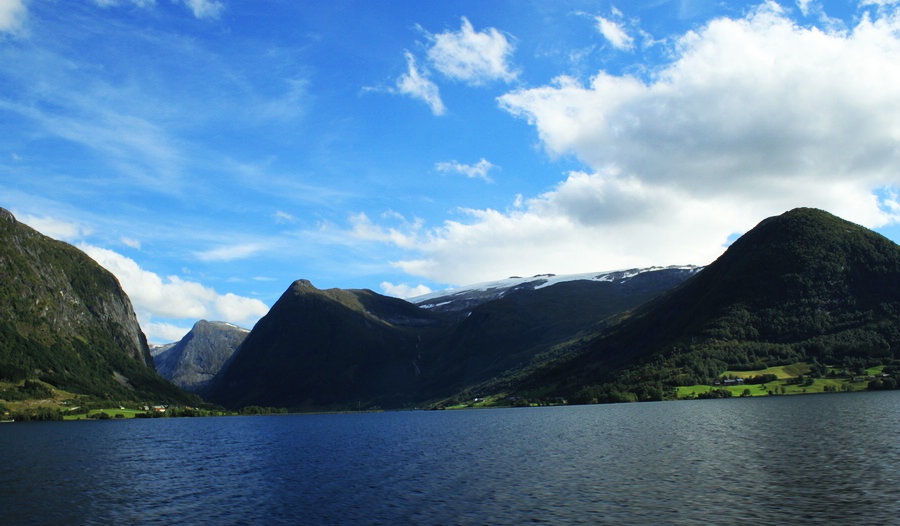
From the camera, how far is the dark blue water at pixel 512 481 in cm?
4528

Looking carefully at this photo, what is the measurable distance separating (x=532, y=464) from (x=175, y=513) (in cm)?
3875

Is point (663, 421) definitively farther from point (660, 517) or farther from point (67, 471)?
point (67, 471)

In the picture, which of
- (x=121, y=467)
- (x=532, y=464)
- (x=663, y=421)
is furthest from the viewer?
(x=663, y=421)

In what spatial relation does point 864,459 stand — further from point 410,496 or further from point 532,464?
point 410,496

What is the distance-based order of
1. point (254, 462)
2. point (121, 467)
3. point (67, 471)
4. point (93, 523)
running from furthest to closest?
point (254, 462) < point (121, 467) < point (67, 471) < point (93, 523)

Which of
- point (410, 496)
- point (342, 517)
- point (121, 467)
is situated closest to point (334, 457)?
point (121, 467)

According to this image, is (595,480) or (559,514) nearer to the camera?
(559,514)

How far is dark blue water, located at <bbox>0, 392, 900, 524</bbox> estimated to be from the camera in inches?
1783

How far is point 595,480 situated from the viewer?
58.1 meters

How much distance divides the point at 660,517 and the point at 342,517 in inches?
917

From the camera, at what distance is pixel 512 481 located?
198 ft

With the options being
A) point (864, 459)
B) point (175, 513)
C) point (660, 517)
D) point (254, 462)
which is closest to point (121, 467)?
point (254, 462)

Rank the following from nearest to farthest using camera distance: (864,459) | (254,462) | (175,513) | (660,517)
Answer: (660,517) < (175,513) < (864,459) < (254,462)

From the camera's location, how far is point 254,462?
303 ft
